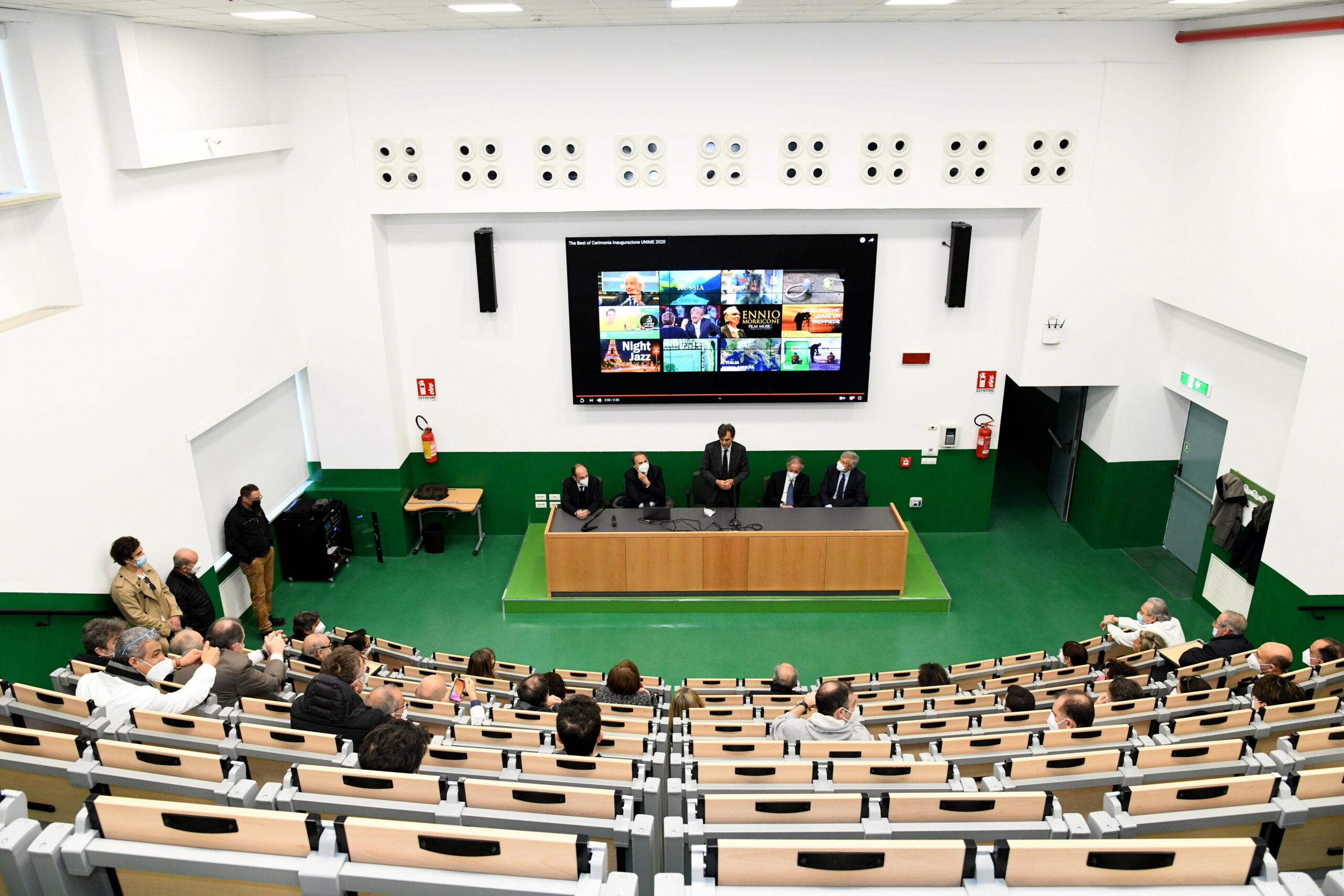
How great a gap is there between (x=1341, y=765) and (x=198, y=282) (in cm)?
866

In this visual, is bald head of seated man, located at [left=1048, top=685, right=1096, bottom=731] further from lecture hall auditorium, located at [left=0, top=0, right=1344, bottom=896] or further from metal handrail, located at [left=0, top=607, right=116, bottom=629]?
metal handrail, located at [left=0, top=607, right=116, bottom=629]

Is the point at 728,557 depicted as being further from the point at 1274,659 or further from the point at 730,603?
the point at 1274,659

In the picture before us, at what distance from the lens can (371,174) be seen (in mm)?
9180

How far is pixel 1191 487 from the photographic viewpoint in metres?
9.60

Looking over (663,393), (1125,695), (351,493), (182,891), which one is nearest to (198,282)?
(351,493)

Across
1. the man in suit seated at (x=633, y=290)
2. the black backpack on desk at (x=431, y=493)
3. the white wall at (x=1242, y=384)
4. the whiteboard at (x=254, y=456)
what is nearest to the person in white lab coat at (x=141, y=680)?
the whiteboard at (x=254, y=456)

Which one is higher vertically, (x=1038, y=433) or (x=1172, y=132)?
(x=1172, y=132)

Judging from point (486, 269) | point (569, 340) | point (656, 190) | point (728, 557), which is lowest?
point (728, 557)

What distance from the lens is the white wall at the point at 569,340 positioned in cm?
959

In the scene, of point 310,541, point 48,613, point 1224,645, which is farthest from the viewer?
point 310,541

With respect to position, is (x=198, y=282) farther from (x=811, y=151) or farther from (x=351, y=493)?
(x=811, y=151)

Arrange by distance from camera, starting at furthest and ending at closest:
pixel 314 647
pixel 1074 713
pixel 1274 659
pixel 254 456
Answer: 1. pixel 254 456
2. pixel 314 647
3. pixel 1274 659
4. pixel 1074 713

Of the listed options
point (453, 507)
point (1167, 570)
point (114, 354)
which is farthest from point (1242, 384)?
point (114, 354)

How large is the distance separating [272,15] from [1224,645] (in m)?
8.40
